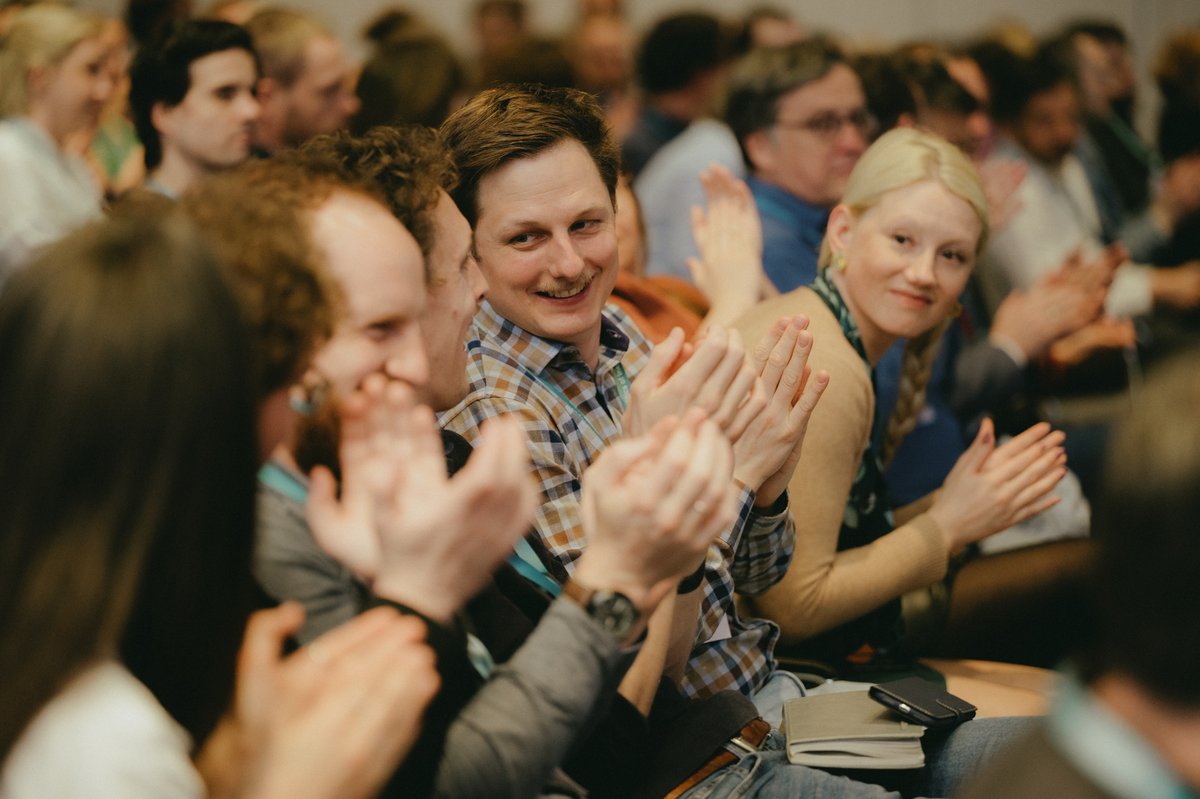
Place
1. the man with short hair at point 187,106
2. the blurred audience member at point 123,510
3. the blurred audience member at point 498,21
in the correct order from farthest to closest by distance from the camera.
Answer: the blurred audience member at point 498,21 → the man with short hair at point 187,106 → the blurred audience member at point 123,510

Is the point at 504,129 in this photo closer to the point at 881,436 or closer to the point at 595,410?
the point at 595,410

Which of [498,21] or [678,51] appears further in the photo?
[498,21]

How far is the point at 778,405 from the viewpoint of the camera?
1.71m

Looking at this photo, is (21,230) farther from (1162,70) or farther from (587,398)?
(1162,70)

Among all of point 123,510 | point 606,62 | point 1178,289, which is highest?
point 123,510

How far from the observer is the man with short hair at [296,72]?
430cm

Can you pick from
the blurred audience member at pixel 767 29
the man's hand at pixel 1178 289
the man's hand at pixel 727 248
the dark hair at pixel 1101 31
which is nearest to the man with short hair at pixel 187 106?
the man's hand at pixel 727 248

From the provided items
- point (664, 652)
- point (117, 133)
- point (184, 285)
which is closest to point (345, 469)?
point (184, 285)

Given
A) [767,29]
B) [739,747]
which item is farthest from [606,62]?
[739,747]

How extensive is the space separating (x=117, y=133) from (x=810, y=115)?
2.75 m

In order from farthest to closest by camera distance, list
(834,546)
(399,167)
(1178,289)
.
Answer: (1178,289)
(834,546)
(399,167)

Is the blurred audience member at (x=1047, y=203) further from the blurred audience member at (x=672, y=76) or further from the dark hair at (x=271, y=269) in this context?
the dark hair at (x=271, y=269)

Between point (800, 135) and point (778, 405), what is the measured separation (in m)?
1.79

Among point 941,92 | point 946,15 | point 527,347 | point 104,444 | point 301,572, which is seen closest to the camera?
point 104,444
